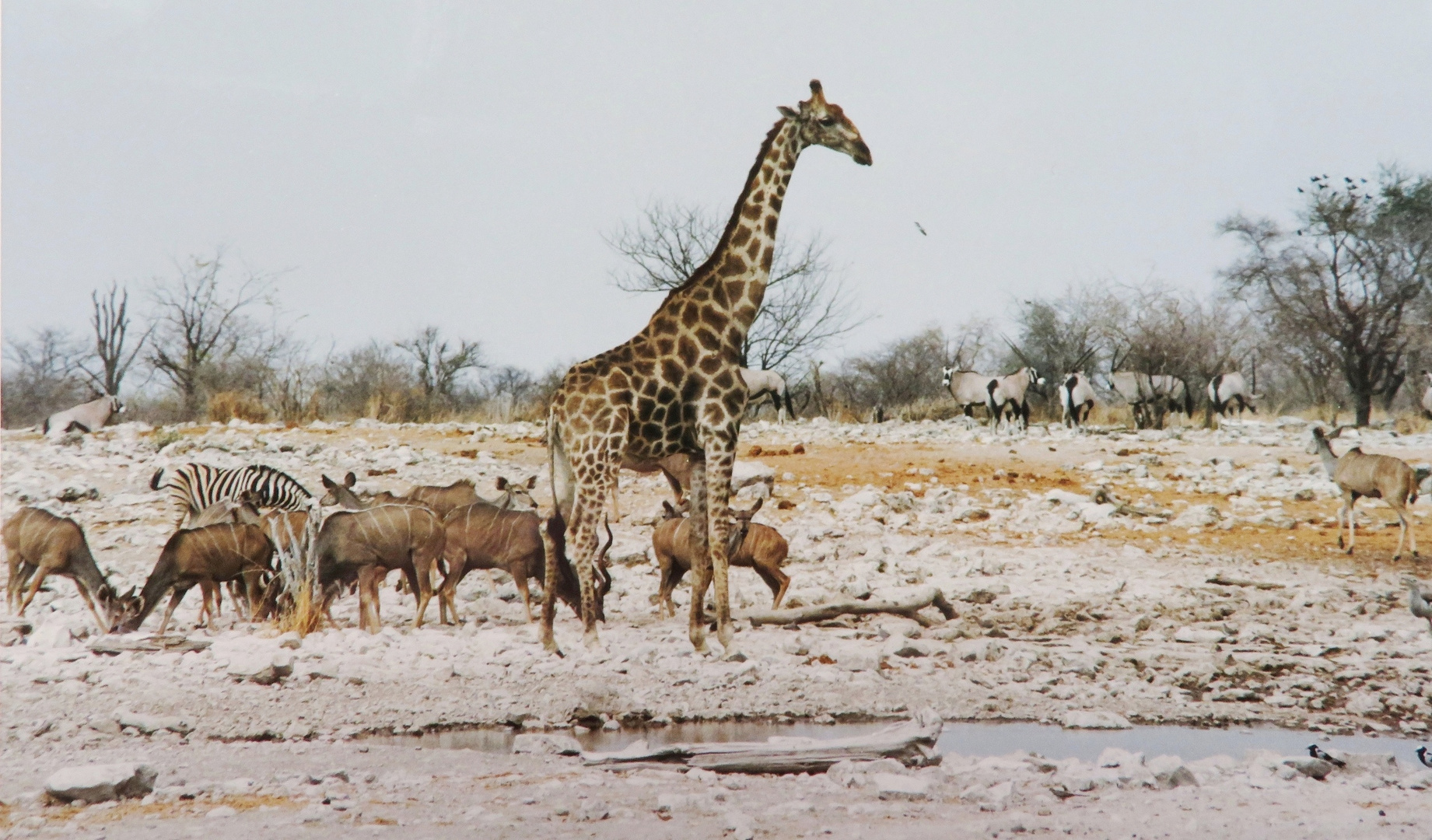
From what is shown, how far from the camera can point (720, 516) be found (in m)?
5.35

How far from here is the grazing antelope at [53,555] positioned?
6.24 m

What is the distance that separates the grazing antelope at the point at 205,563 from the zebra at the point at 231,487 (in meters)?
2.11

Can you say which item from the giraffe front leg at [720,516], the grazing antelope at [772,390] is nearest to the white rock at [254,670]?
the giraffe front leg at [720,516]

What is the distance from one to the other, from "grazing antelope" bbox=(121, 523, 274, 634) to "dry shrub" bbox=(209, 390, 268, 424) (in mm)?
7828

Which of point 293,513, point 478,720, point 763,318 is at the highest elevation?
point 763,318

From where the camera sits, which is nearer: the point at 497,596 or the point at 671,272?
the point at 497,596

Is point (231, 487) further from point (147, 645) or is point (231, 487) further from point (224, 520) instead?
point (147, 645)

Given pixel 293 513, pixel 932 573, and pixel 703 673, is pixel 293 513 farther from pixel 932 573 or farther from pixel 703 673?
pixel 932 573

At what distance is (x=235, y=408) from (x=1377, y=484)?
11030mm

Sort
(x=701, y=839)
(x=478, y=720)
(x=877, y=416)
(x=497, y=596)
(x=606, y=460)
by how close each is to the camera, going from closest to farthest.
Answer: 1. (x=701, y=839)
2. (x=478, y=720)
3. (x=606, y=460)
4. (x=497, y=596)
5. (x=877, y=416)

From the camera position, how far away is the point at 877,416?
18.4 metres

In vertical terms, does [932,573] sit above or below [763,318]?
below

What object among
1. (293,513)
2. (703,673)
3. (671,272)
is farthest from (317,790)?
(671,272)

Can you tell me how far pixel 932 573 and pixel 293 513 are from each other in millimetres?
3807
